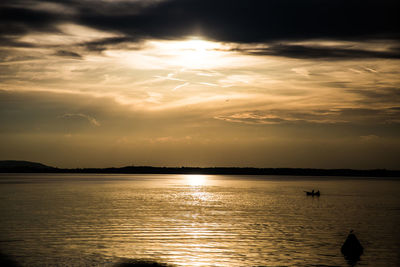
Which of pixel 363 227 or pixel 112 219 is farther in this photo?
pixel 112 219

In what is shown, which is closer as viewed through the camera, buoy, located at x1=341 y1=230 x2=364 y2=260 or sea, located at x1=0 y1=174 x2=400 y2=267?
sea, located at x1=0 y1=174 x2=400 y2=267

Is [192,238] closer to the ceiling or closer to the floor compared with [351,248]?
closer to the floor

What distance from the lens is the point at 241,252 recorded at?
38.1 meters

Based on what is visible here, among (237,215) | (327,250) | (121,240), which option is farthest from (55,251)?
(237,215)

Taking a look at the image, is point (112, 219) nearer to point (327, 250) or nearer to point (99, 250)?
point (99, 250)

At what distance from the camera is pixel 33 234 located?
4666 cm

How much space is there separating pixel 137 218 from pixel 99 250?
24230 millimetres

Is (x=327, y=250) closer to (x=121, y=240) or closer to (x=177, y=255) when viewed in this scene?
(x=177, y=255)

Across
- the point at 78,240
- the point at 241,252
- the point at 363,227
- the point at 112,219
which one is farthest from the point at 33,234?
the point at 363,227

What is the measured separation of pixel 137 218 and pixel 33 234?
18.0 m

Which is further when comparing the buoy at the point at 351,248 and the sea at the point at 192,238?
the buoy at the point at 351,248

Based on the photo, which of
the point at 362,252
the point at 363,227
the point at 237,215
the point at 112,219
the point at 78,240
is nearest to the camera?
the point at 362,252

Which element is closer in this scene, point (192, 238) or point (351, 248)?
point (351, 248)

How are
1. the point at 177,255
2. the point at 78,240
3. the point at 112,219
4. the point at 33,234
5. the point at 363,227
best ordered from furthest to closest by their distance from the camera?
the point at 112,219, the point at 363,227, the point at 33,234, the point at 78,240, the point at 177,255
